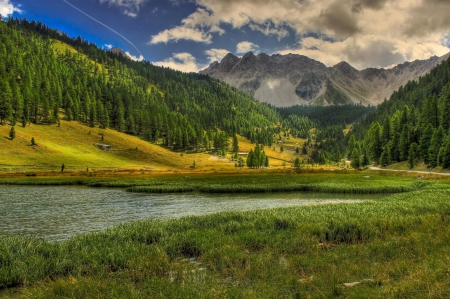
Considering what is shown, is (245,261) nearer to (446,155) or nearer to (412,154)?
(446,155)

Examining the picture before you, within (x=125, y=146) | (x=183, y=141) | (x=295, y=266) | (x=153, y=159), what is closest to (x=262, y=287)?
(x=295, y=266)

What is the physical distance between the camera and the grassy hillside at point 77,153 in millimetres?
100375

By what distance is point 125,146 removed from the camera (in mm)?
146625

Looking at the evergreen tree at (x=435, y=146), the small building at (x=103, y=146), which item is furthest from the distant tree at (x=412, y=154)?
the small building at (x=103, y=146)

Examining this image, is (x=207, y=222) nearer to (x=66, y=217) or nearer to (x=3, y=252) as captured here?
(x=3, y=252)

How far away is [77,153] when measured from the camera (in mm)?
119875

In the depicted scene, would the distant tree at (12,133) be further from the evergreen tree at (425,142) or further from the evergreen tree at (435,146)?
the evergreen tree at (425,142)

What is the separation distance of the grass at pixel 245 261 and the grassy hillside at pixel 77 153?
94431 mm

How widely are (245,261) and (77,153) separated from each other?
12341cm

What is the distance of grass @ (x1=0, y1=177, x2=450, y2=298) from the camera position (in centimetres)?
1025

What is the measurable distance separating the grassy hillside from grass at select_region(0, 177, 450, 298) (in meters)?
94.4

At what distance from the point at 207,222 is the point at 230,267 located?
33.2ft

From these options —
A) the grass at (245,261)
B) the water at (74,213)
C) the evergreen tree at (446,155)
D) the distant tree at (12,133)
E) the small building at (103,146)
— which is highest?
the distant tree at (12,133)

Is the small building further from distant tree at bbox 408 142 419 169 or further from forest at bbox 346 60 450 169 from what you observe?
distant tree at bbox 408 142 419 169
